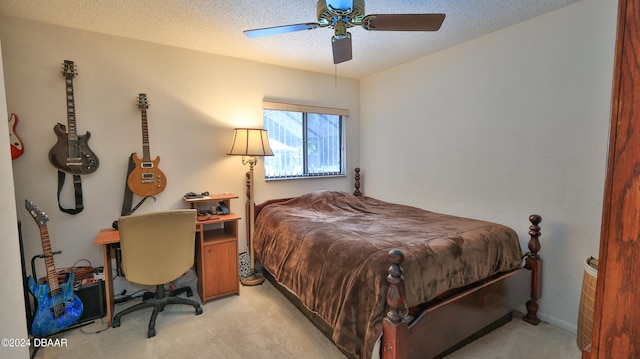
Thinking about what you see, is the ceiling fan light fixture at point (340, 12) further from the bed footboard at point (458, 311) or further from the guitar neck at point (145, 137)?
the guitar neck at point (145, 137)

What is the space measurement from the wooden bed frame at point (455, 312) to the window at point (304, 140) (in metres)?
1.62

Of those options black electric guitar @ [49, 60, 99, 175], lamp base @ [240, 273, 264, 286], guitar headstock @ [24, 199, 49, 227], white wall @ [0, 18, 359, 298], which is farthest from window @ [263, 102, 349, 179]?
guitar headstock @ [24, 199, 49, 227]

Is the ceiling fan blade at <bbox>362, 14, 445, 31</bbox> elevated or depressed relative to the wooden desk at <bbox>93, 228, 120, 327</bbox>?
elevated

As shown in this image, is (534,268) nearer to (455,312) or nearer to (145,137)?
(455,312)

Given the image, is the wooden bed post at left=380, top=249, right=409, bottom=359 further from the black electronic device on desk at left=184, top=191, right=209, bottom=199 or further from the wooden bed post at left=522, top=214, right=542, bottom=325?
the black electronic device on desk at left=184, top=191, right=209, bottom=199

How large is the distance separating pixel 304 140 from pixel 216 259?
1.83 meters

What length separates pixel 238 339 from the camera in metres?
2.12

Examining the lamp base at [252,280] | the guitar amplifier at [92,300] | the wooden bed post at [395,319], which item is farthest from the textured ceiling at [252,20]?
the lamp base at [252,280]

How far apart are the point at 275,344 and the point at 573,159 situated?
264 cm

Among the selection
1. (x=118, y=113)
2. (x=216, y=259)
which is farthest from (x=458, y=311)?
(x=118, y=113)

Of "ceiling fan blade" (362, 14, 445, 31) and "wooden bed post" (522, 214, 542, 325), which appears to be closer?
"ceiling fan blade" (362, 14, 445, 31)

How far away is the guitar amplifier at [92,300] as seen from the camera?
7.47 feet

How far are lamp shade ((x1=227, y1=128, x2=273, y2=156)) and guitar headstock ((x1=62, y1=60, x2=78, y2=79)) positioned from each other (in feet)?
4.56

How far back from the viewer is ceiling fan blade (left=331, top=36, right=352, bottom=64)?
6.30 feet
